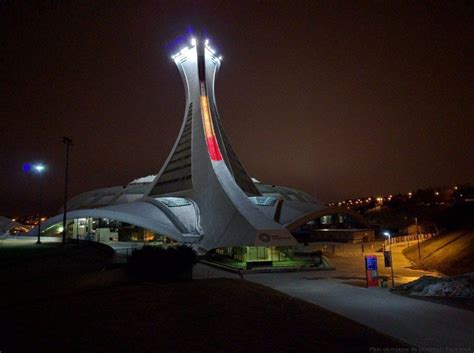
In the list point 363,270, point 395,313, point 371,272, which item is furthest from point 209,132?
point 395,313

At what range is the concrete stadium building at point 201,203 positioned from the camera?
70.5 ft

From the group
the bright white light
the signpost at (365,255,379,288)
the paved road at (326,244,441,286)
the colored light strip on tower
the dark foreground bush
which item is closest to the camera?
the signpost at (365,255,379,288)

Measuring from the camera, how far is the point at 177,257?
13305 mm

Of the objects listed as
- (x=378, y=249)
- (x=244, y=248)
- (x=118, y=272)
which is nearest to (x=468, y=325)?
(x=118, y=272)

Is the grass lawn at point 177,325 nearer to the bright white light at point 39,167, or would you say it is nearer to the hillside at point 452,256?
the hillside at point 452,256

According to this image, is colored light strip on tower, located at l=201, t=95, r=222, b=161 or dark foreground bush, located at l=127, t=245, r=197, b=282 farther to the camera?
colored light strip on tower, located at l=201, t=95, r=222, b=161

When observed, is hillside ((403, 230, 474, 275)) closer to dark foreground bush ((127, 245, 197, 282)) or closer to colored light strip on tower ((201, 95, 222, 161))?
dark foreground bush ((127, 245, 197, 282))

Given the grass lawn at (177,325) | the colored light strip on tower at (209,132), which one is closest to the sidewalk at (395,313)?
the grass lawn at (177,325)

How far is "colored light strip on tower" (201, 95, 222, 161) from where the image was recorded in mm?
30359

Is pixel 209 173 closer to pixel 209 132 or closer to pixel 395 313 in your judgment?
pixel 209 132

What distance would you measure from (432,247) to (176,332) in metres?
18.7

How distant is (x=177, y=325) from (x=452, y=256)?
46.6ft

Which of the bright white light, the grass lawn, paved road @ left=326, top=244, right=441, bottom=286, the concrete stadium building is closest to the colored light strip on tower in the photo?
the concrete stadium building

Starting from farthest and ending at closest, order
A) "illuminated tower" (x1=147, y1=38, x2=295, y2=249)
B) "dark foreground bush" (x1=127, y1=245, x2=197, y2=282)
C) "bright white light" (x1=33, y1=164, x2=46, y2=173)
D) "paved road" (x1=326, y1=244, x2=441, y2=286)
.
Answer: "bright white light" (x1=33, y1=164, x2=46, y2=173) < "illuminated tower" (x1=147, y1=38, x2=295, y2=249) < "paved road" (x1=326, y1=244, x2=441, y2=286) < "dark foreground bush" (x1=127, y1=245, x2=197, y2=282)
